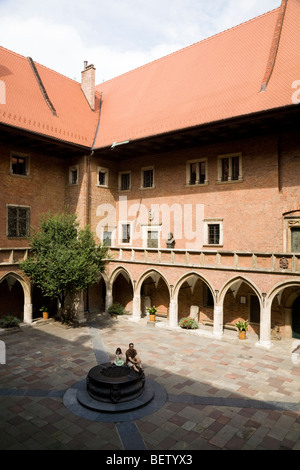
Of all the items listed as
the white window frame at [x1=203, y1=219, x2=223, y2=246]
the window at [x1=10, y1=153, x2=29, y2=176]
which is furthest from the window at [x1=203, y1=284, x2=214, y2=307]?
the window at [x1=10, y1=153, x2=29, y2=176]

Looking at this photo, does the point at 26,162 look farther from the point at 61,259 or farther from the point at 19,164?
the point at 61,259

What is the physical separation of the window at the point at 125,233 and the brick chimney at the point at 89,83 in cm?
906

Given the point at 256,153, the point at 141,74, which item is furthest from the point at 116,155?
the point at 256,153

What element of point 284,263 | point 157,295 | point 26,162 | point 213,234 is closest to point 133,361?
point 284,263

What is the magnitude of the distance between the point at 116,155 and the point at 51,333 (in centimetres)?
1200

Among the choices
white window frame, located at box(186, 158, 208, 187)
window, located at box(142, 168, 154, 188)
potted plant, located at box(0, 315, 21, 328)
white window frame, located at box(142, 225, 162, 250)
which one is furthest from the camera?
window, located at box(142, 168, 154, 188)

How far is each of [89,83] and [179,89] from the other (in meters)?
7.50

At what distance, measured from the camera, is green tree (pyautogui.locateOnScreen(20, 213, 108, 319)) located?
1653 centimetres

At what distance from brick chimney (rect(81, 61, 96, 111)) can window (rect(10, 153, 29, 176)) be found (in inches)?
289

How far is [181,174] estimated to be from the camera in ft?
65.9

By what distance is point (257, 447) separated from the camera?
300 inches

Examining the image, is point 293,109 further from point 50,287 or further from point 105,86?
point 105,86

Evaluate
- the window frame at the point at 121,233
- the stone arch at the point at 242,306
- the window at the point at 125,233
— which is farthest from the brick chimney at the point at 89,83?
the stone arch at the point at 242,306

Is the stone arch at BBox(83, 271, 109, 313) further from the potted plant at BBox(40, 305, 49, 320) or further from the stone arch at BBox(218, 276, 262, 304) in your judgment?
the stone arch at BBox(218, 276, 262, 304)
